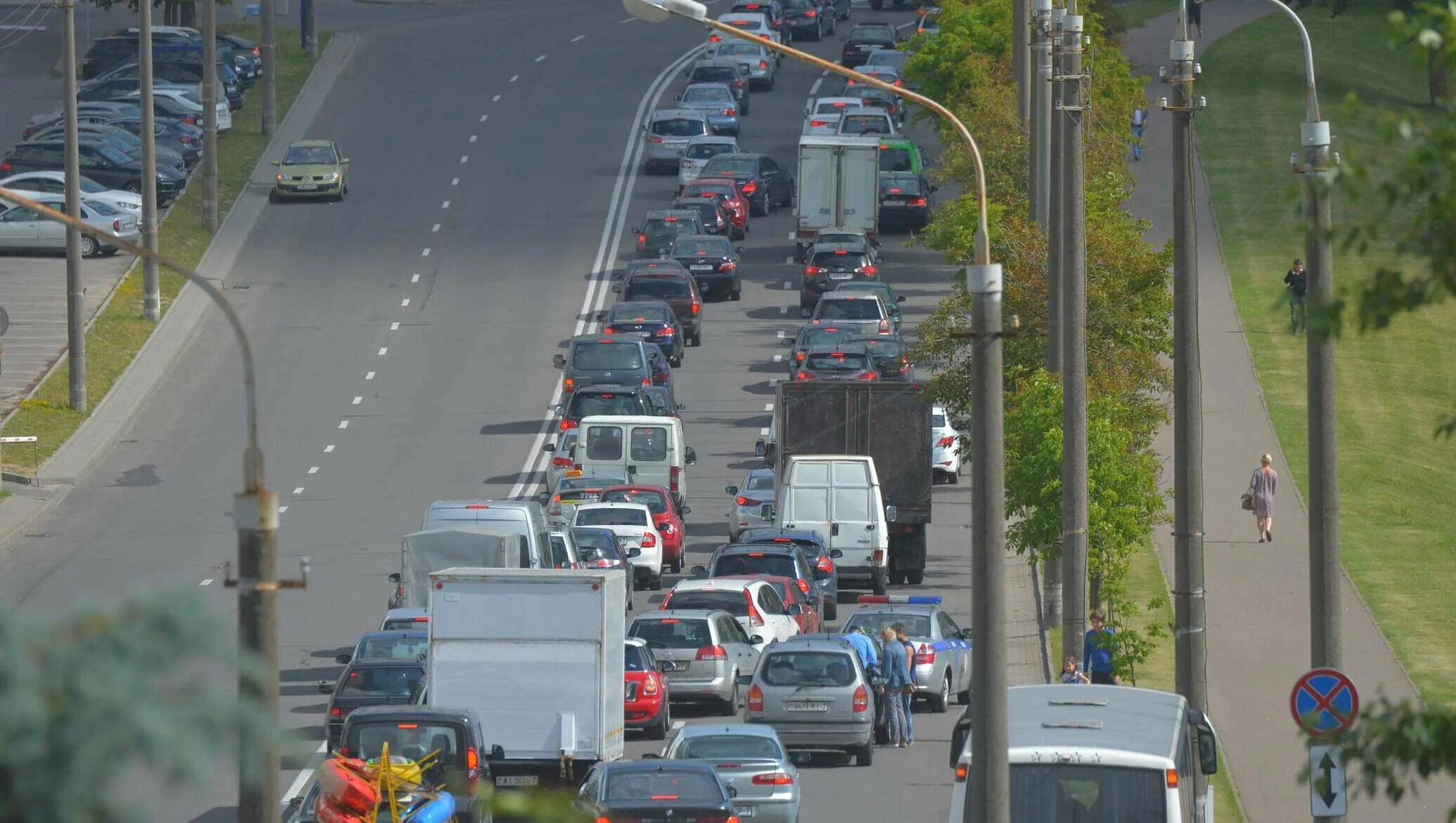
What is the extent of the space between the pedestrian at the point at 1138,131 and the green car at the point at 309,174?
74.5 ft

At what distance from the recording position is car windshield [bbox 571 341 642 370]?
49031 millimetres

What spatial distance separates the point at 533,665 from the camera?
84.3ft

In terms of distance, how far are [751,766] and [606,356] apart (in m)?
26.4

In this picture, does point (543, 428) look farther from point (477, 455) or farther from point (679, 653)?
point (679, 653)

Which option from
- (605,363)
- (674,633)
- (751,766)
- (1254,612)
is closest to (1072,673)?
(751,766)

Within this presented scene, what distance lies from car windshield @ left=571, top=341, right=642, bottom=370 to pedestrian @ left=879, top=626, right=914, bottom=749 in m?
20.9

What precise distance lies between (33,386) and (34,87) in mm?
35693

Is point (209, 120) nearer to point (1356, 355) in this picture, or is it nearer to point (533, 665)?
point (1356, 355)

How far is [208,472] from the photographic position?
151 ft

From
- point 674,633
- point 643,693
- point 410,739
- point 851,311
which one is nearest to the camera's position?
point 410,739

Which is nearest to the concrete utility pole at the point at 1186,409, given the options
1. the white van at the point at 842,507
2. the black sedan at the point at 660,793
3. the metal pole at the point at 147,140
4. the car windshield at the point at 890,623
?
the black sedan at the point at 660,793

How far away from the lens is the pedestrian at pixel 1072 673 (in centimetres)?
2512

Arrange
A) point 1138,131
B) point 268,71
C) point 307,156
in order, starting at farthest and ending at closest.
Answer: point 268,71, point 1138,131, point 307,156

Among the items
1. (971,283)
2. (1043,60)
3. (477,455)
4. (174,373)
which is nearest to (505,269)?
(174,373)
